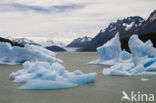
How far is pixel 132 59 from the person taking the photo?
21.3m

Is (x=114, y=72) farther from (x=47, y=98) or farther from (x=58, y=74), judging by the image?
(x=47, y=98)

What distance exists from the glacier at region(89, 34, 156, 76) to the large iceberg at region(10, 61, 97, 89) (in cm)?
382

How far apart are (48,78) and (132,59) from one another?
12.2 metres

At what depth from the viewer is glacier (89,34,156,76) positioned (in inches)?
601

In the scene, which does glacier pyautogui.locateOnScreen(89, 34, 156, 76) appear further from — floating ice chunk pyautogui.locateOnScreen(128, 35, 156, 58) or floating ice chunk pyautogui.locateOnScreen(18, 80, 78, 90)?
floating ice chunk pyautogui.locateOnScreen(18, 80, 78, 90)

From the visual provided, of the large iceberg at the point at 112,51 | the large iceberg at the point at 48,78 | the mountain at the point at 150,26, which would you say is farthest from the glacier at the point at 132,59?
the mountain at the point at 150,26

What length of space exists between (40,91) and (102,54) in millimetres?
14755

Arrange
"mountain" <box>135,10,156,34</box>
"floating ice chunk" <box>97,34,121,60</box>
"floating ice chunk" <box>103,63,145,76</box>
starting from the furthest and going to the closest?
"mountain" <box>135,10,156,34</box>, "floating ice chunk" <box>97,34,121,60</box>, "floating ice chunk" <box>103,63,145,76</box>

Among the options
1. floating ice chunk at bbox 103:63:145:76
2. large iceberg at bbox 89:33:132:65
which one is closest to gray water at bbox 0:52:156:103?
floating ice chunk at bbox 103:63:145:76

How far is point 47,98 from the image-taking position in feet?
28.0

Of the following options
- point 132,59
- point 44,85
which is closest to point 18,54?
point 132,59

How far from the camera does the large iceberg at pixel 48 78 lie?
33.2 feet

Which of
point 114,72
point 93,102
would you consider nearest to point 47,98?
point 93,102

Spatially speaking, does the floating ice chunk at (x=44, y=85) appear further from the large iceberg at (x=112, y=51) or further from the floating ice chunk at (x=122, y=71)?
the large iceberg at (x=112, y=51)
